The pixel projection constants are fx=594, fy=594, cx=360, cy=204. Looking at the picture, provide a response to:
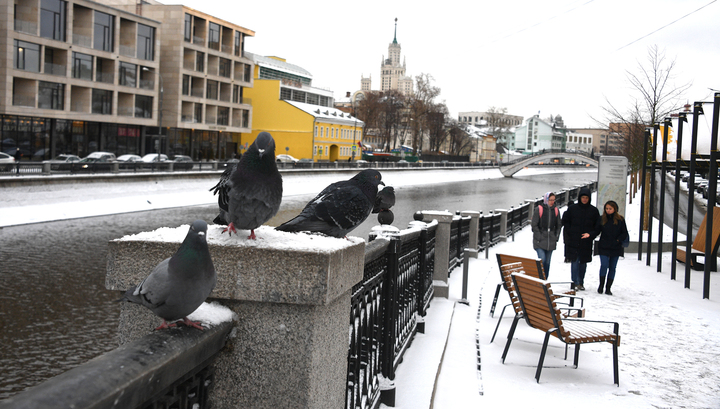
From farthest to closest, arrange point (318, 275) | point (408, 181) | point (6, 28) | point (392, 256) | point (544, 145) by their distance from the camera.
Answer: point (544, 145) → point (408, 181) → point (6, 28) → point (392, 256) → point (318, 275)

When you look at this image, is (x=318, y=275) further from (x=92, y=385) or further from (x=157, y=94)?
(x=157, y=94)

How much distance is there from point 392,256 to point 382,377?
3.06ft

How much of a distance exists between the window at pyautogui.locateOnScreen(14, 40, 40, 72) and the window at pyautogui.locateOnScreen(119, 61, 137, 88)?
6983 mm

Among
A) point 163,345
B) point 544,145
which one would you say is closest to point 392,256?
point 163,345

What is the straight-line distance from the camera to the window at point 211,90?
54.8m

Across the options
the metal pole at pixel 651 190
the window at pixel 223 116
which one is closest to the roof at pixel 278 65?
the window at pixel 223 116

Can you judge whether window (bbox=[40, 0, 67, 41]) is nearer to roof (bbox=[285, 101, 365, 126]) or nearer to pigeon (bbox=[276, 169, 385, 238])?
roof (bbox=[285, 101, 365, 126])

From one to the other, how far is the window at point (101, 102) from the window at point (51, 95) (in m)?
2.57

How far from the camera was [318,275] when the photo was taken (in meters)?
2.32

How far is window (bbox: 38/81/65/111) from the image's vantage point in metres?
38.9

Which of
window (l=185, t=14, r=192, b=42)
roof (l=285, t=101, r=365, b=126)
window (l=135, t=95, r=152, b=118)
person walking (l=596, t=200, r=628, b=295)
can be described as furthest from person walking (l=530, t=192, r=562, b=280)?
roof (l=285, t=101, r=365, b=126)

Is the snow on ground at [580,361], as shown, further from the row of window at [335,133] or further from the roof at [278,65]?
the roof at [278,65]

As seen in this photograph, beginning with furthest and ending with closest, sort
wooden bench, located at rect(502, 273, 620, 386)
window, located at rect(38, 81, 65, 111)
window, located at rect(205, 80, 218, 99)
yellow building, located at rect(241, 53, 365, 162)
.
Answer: yellow building, located at rect(241, 53, 365, 162)
window, located at rect(205, 80, 218, 99)
window, located at rect(38, 81, 65, 111)
wooden bench, located at rect(502, 273, 620, 386)

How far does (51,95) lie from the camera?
39.6 m
